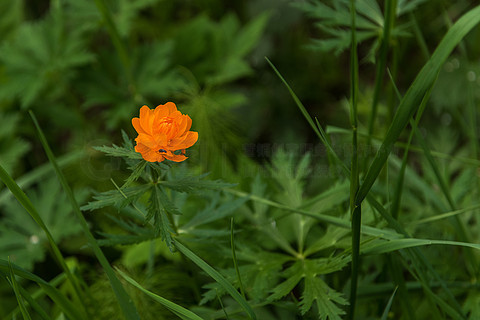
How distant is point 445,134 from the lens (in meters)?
1.89

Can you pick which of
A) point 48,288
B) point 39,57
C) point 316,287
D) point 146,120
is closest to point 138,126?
point 146,120

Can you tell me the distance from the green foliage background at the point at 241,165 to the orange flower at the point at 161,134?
0.22ft

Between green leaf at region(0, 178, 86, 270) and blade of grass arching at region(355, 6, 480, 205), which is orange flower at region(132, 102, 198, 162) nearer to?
blade of grass arching at region(355, 6, 480, 205)

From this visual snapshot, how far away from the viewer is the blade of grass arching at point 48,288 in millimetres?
844

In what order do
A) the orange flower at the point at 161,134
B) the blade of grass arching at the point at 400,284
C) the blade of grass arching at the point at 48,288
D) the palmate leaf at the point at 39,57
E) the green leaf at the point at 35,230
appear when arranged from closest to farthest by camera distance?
1. the orange flower at the point at 161,134
2. the blade of grass arching at the point at 48,288
3. the blade of grass arching at the point at 400,284
4. the green leaf at the point at 35,230
5. the palmate leaf at the point at 39,57

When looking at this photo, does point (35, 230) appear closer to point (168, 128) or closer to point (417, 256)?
point (168, 128)

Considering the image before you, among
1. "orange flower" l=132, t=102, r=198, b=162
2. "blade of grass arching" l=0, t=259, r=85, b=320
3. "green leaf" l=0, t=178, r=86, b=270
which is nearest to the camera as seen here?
"orange flower" l=132, t=102, r=198, b=162

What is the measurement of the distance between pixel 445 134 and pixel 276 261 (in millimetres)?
1151

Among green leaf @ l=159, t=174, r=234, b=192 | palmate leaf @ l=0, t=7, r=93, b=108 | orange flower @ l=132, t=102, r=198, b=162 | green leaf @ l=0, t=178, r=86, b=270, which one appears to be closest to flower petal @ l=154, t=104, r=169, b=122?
orange flower @ l=132, t=102, r=198, b=162

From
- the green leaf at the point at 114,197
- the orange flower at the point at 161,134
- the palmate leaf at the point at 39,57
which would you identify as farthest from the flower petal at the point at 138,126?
the palmate leaf at the point at 39,57

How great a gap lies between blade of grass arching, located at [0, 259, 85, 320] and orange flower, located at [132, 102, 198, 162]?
340 millimetres

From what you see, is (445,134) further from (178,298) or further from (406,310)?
(178,298)

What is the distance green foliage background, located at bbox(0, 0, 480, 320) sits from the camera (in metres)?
1.00

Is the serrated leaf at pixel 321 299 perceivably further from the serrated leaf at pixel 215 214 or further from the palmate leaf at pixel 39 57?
the palmate leaf at pixel 39 57
